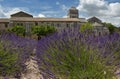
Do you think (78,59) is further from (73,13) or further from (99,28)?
(73,13)

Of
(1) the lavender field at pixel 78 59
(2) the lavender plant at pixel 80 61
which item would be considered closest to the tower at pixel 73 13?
(1) the lavender field at pixel 78 59

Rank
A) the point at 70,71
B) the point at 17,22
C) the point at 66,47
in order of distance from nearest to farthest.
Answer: the point at 70,71
the point at 66,47
the point at 17,22

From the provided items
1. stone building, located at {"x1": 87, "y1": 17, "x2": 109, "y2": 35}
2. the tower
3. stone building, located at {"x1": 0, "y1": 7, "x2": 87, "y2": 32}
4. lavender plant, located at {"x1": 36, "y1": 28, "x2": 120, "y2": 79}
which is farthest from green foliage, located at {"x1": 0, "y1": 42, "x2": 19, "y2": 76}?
the tower

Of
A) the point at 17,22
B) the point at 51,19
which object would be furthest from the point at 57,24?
the point at 17,22

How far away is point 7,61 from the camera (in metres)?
5.55

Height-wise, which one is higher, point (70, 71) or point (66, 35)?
point (66, 35)

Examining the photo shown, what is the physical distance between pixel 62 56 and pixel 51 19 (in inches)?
2435

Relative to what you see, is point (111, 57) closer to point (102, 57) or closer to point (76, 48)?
point (102, 57)

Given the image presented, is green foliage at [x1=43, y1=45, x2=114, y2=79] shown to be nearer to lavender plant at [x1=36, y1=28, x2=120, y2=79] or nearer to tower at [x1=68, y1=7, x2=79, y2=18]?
lavender plant at [x1=36, y1=28, x2=120, y2=79]

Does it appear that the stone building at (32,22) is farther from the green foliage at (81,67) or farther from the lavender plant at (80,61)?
the green foliage at (81,67)

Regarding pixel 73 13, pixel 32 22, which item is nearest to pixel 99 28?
pixel 32 22

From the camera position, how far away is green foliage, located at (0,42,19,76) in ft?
17.8

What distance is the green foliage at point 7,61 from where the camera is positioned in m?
5.42

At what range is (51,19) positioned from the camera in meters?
65.6
